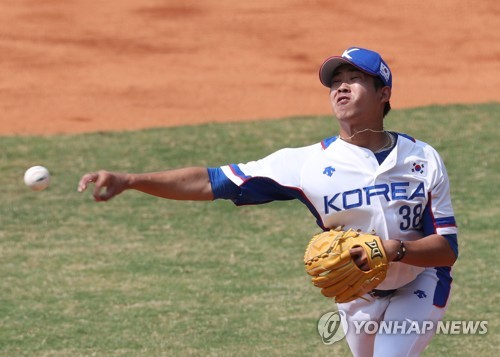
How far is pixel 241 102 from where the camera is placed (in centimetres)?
1460

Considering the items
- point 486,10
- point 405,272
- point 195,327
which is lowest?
point 486,10

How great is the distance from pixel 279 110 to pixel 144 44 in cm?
370

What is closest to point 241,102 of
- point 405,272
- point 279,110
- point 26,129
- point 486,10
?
Answer: point 279,110

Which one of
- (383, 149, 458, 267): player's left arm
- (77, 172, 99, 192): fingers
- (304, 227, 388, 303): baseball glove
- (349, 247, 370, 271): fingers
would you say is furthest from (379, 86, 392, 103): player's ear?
(77, 172, 99, 192): fingers

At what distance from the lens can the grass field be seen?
7535 millimetres

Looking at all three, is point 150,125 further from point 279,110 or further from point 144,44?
point 144,44

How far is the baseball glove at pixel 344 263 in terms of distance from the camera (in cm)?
456

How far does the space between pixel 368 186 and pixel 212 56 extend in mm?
11995

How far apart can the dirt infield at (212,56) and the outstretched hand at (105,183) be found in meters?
9.01

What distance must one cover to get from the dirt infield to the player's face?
867 centimetres

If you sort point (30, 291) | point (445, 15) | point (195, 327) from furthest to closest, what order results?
point (445, 15)
point (30, 291)
point (195, 327)

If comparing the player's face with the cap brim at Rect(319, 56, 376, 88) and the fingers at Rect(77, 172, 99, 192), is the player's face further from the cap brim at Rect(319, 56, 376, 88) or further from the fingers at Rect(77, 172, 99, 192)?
the fingers at Rect(77, 172, 99, 192)

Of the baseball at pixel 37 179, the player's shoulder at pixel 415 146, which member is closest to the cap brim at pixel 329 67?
the player's shoulder at pixel 415 146

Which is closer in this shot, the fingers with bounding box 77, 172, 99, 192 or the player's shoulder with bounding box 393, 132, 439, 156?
the fingers with bounding box 77, 172, 99, 192
